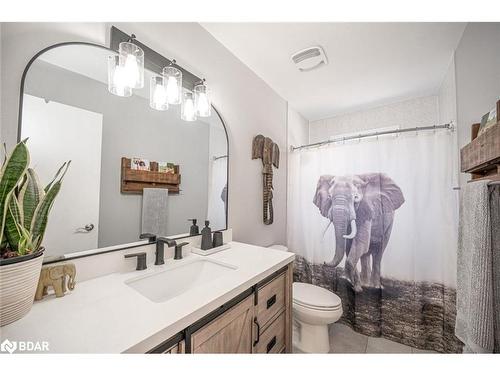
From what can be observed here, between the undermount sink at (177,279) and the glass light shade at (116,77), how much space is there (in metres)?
0.85

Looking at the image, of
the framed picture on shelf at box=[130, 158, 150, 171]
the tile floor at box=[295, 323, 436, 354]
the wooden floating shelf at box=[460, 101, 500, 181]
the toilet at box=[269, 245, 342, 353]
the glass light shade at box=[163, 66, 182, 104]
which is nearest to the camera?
the wooden floating shelf at box=[460, 101, 500, 181]

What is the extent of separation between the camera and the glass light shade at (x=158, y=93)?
1033mm

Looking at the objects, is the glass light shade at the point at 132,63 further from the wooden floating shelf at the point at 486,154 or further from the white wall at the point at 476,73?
the white wall at the point at 476,73

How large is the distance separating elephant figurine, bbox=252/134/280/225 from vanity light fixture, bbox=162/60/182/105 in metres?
0.76

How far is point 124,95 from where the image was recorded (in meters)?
0.92

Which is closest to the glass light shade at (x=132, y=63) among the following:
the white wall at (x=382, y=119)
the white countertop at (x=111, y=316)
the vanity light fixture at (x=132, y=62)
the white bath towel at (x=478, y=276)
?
the vanity light fixture at (x=132, y=62)

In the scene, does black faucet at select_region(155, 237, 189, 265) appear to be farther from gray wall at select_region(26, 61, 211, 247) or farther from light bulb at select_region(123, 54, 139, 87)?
light bulb at select_region(123, 54, 139, 87)

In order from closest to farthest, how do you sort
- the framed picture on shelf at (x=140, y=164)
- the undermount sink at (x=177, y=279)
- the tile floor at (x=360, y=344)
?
the undermount sink at (x=177, y=279)
the framed picture on shelf at (x=140, y=164)
the tile floor at (x=360, y=344)

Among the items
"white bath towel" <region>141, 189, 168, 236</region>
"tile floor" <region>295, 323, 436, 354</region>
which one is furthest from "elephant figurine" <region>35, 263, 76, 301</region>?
"tile floor" <region>295, 323, 436, 354</region>

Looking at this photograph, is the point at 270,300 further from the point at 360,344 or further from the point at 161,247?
the point at 360,344

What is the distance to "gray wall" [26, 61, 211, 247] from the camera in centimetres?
76
